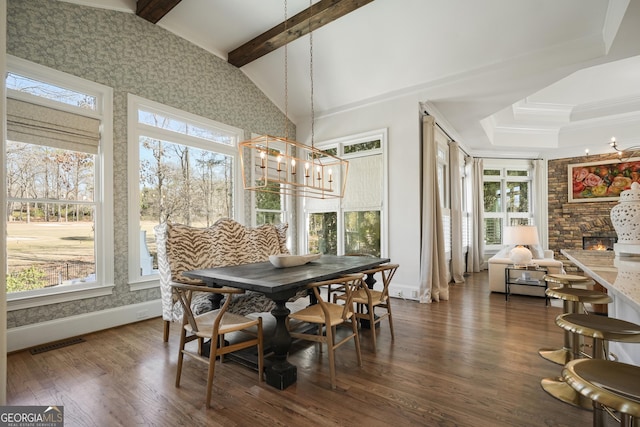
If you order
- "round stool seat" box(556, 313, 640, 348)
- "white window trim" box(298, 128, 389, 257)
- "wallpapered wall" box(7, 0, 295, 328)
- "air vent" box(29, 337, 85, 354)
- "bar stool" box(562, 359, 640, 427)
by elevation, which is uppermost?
"wallpapered wall" box(7, 0, 295, 328)

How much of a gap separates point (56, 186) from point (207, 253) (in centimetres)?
167

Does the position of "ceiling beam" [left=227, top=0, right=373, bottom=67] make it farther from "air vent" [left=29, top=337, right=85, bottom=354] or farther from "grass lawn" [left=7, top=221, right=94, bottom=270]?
"air vent" [left=29, top=337, right=85, bottom=354]

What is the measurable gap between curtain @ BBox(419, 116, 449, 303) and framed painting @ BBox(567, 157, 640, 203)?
5.26 metres

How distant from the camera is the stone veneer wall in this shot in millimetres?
7223

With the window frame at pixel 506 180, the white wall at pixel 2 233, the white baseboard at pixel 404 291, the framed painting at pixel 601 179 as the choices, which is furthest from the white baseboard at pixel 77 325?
the framed painting at pixel 601 179

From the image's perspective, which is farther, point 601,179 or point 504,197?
point 504,197

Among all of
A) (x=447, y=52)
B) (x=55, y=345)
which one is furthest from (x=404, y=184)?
(x=55, y=345)

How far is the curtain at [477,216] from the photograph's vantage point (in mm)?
7352

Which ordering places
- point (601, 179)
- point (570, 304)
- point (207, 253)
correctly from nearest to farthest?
point (570, 304)
point (207, 253)
point (601, 179)

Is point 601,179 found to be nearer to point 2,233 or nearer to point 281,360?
point 281,360

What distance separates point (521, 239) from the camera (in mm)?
4535

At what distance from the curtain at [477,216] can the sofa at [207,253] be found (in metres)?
5.20

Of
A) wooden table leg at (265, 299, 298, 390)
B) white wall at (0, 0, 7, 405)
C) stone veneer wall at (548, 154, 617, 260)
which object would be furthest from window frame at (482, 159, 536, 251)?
white wall at (0, 0, 7, 405)

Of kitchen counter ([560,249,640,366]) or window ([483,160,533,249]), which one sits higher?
window ([483,160,533,249])
